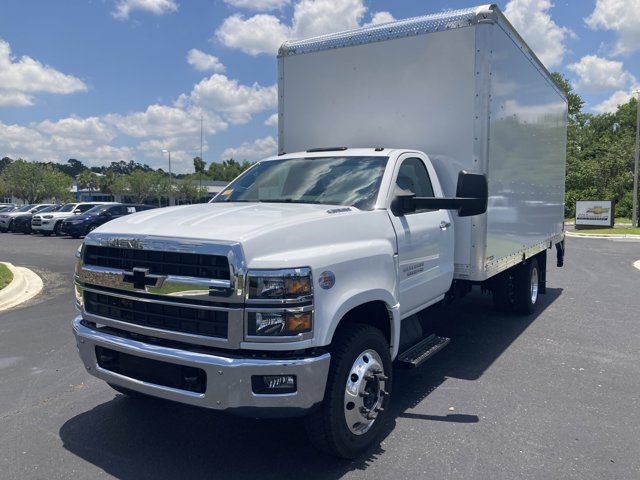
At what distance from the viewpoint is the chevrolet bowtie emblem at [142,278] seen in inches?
125

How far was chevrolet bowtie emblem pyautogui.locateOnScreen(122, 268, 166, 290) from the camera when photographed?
10.4ft

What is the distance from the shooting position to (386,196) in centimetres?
415

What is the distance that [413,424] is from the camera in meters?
4.04

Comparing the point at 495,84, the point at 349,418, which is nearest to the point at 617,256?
the point at 495,84

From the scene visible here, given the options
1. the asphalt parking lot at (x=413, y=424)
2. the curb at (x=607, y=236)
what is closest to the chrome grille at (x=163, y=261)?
→ the asphalt parking lot at (x=413, y=424)

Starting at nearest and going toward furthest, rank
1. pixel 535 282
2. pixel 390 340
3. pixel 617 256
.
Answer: pixel 390 340 < pixel 535 282 < pixel 617 256

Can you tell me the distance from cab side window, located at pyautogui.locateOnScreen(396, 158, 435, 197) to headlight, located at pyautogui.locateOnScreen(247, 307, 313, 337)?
1.83 metres

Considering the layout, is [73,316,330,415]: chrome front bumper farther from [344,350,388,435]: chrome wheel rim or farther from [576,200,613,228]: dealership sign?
[576,200,613,228]: dealership sign

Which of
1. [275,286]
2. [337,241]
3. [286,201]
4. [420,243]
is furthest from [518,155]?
[275,286]

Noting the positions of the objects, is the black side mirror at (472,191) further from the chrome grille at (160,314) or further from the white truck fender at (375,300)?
the chrome grille at (160,314)

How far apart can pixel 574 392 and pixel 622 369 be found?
3.30 ft

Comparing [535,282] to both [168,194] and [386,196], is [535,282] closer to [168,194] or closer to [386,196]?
[386,196]

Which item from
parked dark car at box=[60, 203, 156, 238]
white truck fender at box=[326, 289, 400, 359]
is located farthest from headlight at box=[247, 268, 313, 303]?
parked dark car at box=[60, 203, 156, 238]

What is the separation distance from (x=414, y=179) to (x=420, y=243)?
0.68 meters
